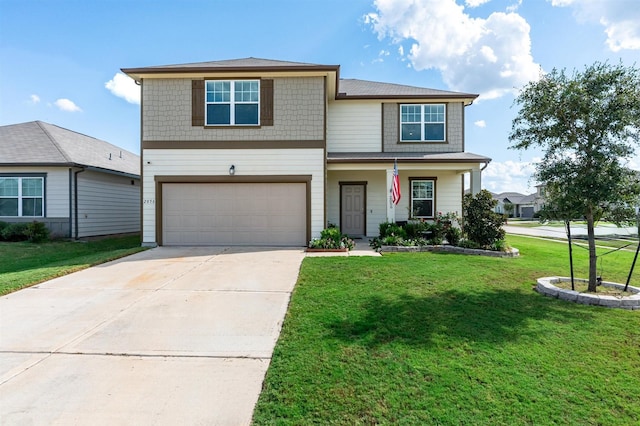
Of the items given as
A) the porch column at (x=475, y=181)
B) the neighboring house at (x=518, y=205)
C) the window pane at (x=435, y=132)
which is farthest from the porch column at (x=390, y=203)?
the neighboring house at (x=518, y=205)

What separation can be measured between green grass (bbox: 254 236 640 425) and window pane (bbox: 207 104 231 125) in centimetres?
736

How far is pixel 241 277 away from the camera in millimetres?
6824

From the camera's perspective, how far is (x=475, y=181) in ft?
36.9

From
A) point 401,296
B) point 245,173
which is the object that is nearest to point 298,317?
point 401,296

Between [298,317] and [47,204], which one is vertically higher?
[47,204]

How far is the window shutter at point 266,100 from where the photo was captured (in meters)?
10.9

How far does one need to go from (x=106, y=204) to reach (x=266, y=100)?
9437 millimetres

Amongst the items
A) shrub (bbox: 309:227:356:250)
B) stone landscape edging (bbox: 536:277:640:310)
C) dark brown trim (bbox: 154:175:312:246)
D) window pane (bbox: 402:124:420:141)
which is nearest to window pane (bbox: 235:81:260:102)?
dark brown trim (bbox: 154:175:312:246)

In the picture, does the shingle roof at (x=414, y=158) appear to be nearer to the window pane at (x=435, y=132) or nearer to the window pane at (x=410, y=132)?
the window pane at (x=435, y=132)

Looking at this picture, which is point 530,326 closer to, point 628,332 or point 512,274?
point 628,332

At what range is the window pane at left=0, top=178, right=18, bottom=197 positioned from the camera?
12.9 meters

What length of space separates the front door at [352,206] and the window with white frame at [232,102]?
4.67 meters

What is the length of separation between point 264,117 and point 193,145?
2.62m

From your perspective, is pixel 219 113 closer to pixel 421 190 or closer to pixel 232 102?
pixel 232 102
